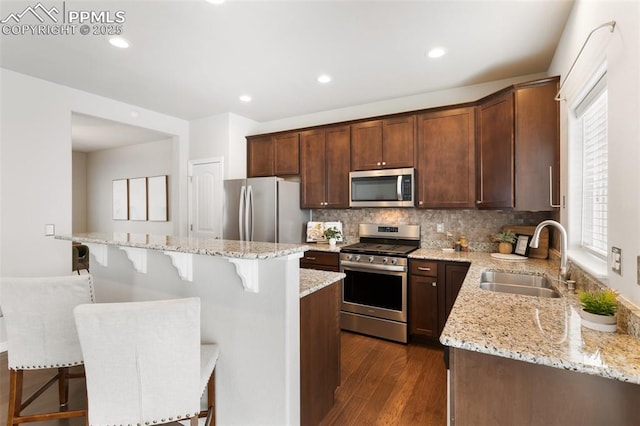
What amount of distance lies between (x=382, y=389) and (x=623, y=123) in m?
2.18

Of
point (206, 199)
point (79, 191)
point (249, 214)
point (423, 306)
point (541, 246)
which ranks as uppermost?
point (79, 191)

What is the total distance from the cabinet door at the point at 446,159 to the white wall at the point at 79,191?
7537mm

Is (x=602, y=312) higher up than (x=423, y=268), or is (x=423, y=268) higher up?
(x=602, y=312)

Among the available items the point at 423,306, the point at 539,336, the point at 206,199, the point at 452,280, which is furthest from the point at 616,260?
the point at 206,199

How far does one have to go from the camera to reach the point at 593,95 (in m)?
1.76

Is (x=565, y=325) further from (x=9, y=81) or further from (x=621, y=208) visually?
(x=9, y=81)

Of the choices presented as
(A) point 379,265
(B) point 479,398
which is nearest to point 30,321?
(B) point 479,398

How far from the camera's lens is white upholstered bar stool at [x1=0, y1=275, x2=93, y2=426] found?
153 cm

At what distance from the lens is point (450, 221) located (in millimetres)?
3482

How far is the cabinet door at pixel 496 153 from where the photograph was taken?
2.61 metres

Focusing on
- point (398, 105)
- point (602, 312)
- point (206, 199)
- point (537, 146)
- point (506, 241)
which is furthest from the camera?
point (206, 199)

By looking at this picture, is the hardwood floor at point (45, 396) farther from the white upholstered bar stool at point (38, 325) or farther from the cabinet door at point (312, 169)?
the cabinet door at point (312, 169)

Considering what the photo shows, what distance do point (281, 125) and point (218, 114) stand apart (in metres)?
0.92

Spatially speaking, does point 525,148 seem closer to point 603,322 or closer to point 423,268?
point 423,268
